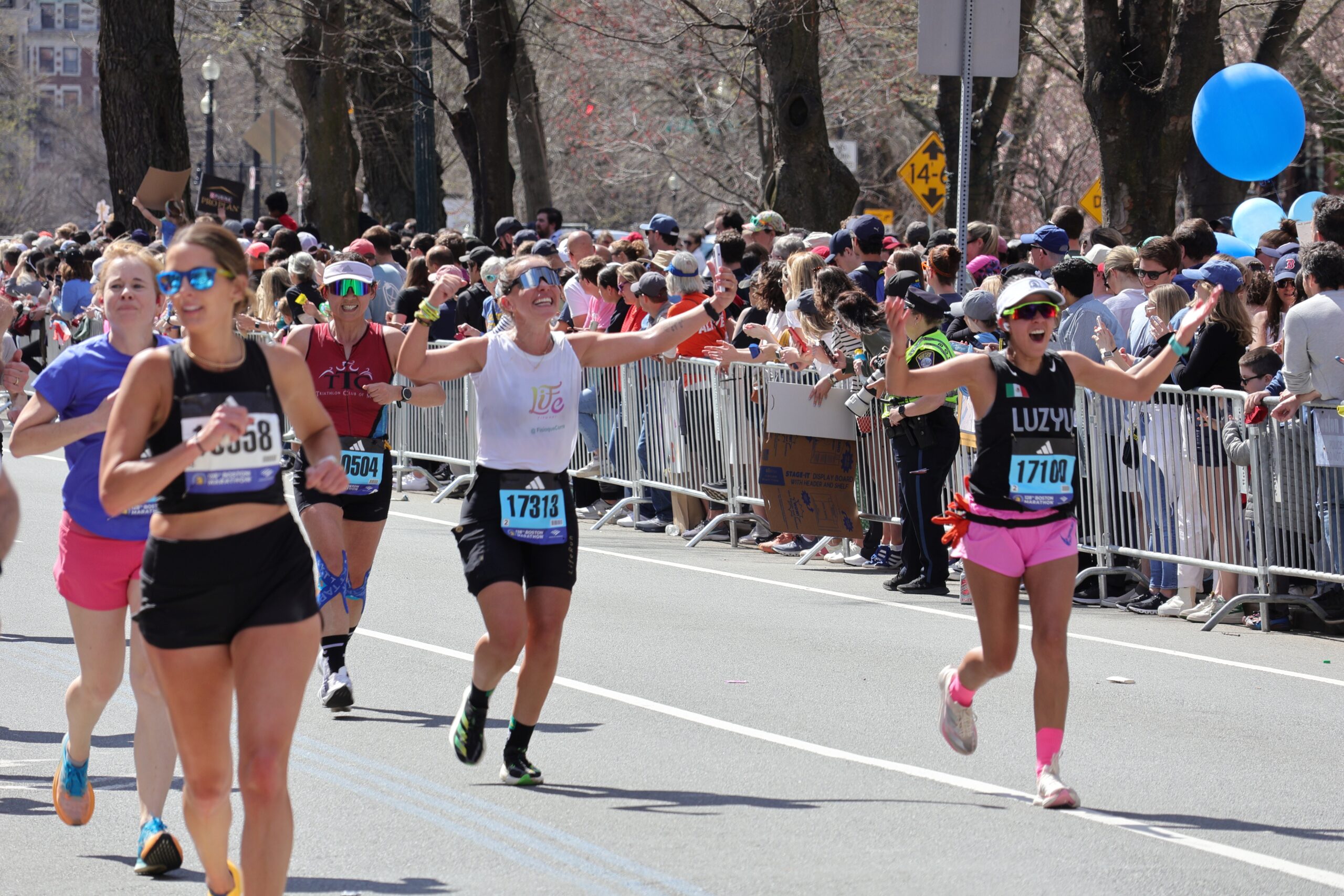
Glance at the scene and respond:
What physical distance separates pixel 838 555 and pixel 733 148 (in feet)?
115

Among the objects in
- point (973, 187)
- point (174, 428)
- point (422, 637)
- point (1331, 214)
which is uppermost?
point (973, 187)

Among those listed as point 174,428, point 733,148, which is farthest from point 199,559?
point 733,148

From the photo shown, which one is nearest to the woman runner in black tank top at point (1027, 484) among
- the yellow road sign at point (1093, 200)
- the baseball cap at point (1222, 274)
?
the baseball cap at point (1222, 274)

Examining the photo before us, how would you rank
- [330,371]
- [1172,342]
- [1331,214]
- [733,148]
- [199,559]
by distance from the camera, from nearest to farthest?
[199,559]
[1172,342]
[330,371]
[1331,214]
[733,148]

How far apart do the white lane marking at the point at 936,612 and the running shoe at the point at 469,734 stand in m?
4.41

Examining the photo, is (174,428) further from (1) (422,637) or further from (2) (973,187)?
(2) (973,187)

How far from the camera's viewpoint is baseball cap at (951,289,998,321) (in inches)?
428

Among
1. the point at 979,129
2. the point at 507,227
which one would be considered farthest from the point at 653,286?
the point at 979,129

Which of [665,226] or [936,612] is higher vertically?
[665,226]

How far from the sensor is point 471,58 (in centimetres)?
2534

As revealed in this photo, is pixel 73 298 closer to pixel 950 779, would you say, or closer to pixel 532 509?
pixel 532 509

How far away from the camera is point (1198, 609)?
1093 cm

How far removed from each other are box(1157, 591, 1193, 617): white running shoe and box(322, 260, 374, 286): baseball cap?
18.0 feet

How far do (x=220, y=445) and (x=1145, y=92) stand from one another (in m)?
14.0
